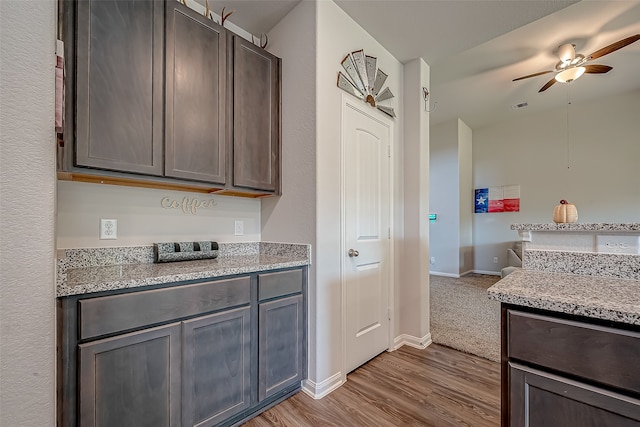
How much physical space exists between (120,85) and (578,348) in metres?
2.17

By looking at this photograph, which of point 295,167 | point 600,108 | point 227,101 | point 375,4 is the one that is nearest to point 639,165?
point 600,108

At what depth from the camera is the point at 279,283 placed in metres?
1.75

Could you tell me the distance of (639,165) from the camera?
4547 millimetres

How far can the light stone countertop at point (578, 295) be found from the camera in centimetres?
79

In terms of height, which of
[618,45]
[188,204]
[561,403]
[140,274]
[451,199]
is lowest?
[561,403]

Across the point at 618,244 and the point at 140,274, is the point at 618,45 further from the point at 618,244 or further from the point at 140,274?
the point at 140,274

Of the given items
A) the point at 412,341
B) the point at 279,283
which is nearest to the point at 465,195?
the point at 412,341

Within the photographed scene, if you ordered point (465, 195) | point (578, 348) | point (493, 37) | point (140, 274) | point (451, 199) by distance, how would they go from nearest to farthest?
point (578, 348), point (140, 274), point (493, 37), point (451, 199), point (465, 195)

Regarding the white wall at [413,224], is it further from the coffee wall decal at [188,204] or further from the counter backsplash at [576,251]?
the coffee wall decal at [188,204]

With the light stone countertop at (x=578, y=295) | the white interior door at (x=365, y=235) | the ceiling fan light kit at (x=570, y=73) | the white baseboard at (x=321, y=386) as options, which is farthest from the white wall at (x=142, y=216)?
the ceiling fan light kit at (x=570, y=73)

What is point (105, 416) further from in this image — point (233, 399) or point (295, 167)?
point (295, 167)

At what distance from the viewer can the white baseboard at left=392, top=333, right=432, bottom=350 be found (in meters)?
2.56

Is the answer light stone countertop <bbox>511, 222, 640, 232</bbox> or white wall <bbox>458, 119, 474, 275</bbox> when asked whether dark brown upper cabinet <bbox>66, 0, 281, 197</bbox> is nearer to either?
light stone countertop <bbox>511, 222, 640, 232</bbox>

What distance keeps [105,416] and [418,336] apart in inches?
92.2
